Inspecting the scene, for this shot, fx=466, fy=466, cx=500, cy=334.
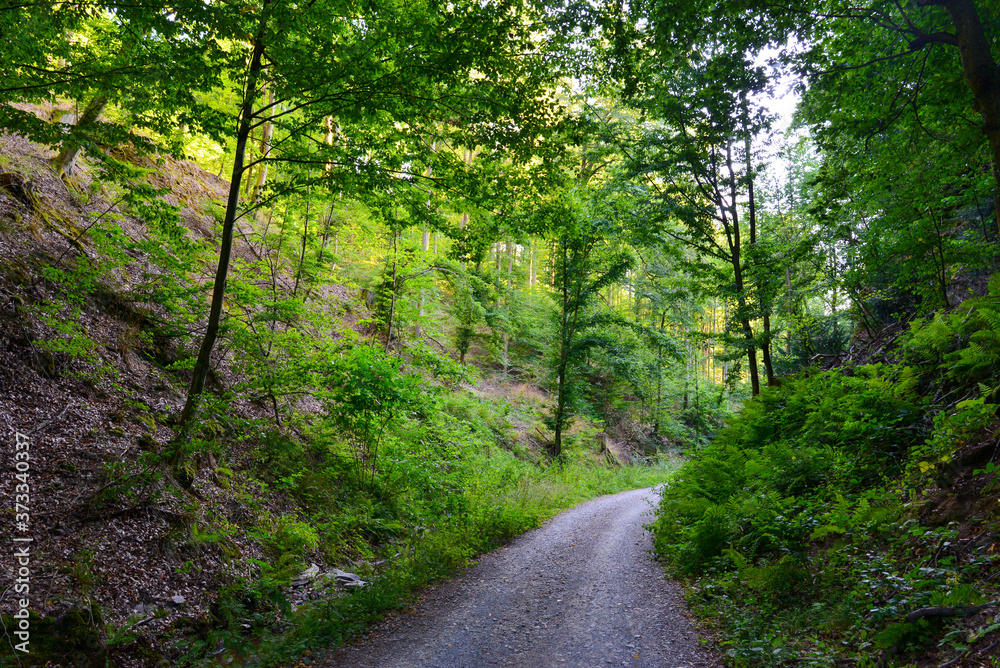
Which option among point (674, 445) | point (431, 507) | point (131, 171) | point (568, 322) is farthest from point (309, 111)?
point (674, 445)

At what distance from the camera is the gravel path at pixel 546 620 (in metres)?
4.90

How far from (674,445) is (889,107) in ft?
95.8

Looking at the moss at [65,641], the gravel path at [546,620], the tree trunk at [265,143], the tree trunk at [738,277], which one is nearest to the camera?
the moss at [65,641]

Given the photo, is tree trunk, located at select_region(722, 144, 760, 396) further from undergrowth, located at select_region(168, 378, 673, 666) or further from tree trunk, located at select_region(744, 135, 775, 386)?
undergrowth, located at select_region(168, 378, 673, 666)

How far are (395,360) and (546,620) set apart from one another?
482 centimetres

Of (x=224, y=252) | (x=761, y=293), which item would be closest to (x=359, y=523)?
(x=224, y=252)

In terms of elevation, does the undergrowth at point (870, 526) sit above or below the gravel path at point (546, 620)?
above

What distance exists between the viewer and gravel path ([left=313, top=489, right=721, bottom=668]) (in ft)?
16.1

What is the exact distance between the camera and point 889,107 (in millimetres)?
6457

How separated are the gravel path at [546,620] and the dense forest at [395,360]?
0.44 m

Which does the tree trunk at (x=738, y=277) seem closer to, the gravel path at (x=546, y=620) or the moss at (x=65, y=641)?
the gravel path at (x=546, y=620)

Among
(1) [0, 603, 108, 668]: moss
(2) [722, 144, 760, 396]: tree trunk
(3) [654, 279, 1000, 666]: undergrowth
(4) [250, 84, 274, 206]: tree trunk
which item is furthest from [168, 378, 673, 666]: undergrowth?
(2) [722, 144, 760, 396]: tree trunk

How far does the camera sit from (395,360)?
8562 mm

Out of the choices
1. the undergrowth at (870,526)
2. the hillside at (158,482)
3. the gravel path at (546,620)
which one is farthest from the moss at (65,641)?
the undergrowth at (870,526)
